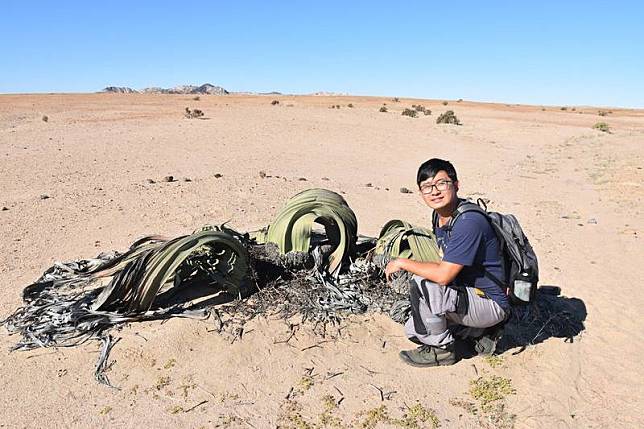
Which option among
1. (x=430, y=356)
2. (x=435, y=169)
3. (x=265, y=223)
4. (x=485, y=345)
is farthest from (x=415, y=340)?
(x=265, y=223)

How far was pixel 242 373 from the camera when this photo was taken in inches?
116

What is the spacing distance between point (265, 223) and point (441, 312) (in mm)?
3067

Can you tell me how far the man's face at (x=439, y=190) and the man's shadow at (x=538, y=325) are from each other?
94 cm

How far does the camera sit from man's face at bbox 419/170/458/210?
109 inches

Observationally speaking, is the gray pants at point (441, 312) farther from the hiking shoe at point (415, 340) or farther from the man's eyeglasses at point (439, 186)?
the man's eyeglasses at point (439, 186)

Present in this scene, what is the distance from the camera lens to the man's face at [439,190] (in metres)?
2.77

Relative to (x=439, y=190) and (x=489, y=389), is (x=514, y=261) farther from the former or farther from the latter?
(x=489, y=389)

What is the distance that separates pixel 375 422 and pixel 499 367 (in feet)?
2.97

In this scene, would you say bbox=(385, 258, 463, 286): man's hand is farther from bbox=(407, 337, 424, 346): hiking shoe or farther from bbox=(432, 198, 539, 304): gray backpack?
bbox=(407, 337, 424, 346): hiking shoe

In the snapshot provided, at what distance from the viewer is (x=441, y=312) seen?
285 cm

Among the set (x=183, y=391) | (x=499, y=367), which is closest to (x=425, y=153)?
(x=499, y=367)

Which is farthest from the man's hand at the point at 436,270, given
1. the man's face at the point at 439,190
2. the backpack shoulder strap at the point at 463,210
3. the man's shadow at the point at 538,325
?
the man's shadow at the point at 538,325

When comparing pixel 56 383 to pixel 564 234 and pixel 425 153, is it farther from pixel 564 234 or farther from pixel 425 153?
pixel 425 153

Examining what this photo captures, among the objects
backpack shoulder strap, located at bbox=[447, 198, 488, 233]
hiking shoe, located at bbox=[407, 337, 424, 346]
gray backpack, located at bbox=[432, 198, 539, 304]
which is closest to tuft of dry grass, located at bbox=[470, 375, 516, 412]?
hiking shoe, located at bbox=[407, 337, 424, 346]
